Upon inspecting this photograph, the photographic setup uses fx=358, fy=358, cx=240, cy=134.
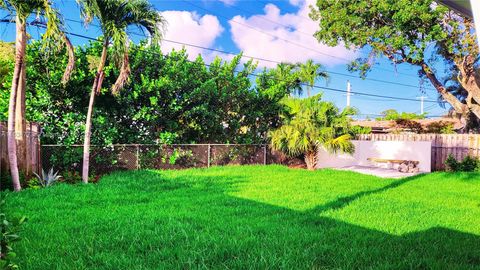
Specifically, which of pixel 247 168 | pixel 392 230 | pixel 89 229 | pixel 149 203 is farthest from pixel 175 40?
pixel 392 230

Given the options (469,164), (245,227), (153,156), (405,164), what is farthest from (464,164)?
(245,227)

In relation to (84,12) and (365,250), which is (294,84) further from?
(365,250)

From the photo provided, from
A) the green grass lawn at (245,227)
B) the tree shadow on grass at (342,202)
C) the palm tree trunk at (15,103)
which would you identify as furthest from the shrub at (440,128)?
the palm tree trunk at (15,103)

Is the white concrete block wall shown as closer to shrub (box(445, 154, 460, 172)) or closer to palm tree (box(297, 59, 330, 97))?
shrub (box(445, 154, 460, 172))

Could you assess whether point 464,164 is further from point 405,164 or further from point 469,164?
point 405,164

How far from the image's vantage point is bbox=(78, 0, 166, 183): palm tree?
9117 millimetres

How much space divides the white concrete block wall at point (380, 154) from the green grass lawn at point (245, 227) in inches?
254

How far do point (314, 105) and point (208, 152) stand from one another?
182 inches

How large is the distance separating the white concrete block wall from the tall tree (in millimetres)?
3814

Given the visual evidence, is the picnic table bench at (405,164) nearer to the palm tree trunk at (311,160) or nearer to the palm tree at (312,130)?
the palm tree at (312,130)

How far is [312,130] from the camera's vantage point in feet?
45.4

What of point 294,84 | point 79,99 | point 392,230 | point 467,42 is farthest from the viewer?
point 294,84

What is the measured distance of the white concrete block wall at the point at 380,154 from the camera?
1502 centimetres

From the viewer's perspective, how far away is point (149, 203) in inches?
259
